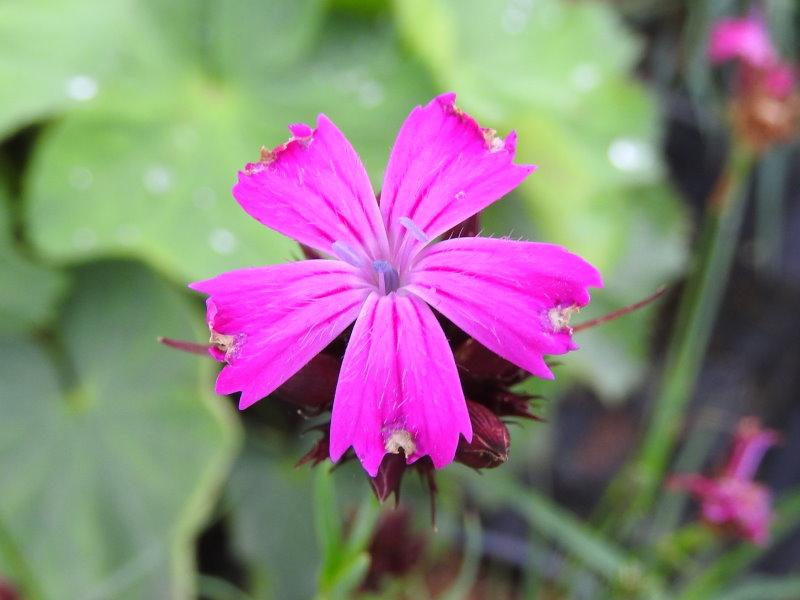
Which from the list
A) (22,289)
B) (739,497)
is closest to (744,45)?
(739,497)

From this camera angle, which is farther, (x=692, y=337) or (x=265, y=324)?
(x=692, y=337)

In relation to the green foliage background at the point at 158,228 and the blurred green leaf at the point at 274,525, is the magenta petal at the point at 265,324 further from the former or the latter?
the blurred green leaf at the point at 274,525

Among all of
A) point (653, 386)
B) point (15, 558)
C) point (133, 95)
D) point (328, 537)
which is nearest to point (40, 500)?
point (15, 558)

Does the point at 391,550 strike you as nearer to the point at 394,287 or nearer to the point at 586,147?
the point at 394,287

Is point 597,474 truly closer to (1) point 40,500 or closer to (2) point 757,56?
(2) point 757,56

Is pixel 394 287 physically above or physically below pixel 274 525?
above

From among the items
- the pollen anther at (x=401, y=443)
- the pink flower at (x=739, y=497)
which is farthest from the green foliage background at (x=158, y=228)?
the pollen anther at (x=401, y=443)

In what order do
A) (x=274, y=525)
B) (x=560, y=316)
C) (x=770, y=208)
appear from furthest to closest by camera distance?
(x=770, y=208) → (x=274, y=525) → (x=560, y=316)
